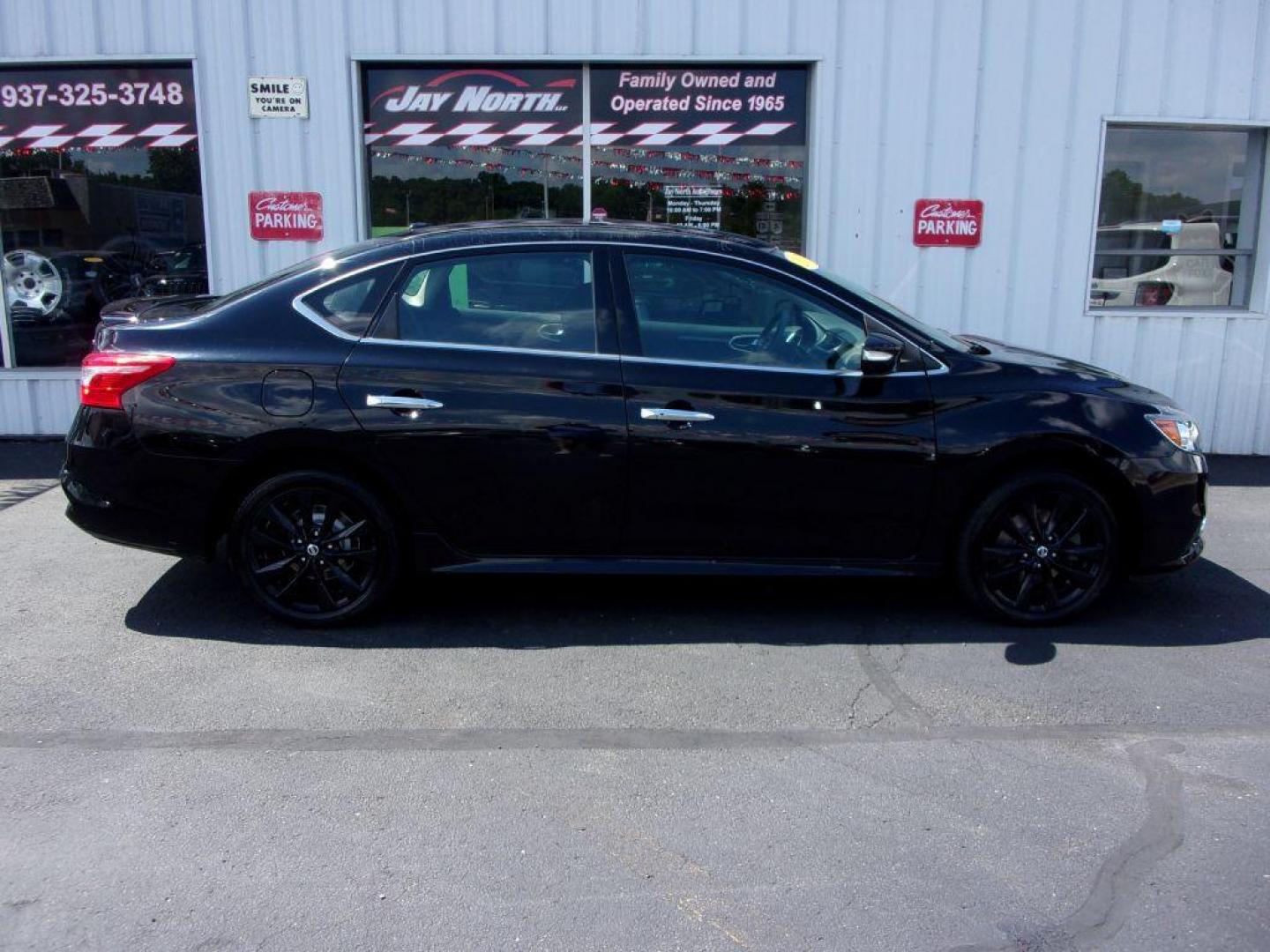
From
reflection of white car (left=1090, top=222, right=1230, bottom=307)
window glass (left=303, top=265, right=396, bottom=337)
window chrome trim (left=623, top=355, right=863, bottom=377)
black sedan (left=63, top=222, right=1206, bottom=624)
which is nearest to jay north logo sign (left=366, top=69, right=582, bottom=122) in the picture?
black sedan (left=63, top=222, right=1206, bottom=624)

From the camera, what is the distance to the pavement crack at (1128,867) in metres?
2.87

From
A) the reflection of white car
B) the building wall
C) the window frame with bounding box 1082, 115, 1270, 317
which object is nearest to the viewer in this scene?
the building wall

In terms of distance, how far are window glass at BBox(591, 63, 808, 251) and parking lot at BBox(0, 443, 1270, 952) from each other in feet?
13.3

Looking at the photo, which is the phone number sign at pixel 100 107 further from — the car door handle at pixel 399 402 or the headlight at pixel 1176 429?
the headlight at pixel 1176 429

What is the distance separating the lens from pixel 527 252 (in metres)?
4.85

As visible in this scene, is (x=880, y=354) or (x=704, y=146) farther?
(x=704, y=146)

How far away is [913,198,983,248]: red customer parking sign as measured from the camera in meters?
8.30

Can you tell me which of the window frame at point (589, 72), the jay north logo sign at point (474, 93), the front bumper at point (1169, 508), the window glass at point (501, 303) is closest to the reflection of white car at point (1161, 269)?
the window frame at point (589, 72)

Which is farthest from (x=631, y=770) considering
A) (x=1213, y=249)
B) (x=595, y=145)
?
(x=1213, y=249)

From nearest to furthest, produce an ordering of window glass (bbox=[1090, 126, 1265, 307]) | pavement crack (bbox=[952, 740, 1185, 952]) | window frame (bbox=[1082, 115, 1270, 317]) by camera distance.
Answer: pavement crack (bbox=[952, 740, 1185, 952])
window frame (bbox=[1082, 115, 1270, 317])
window glass (bbox=[1090, 126, 1265, 307])

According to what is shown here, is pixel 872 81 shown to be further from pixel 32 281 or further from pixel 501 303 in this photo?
pixel 32 281

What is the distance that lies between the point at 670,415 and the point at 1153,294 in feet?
19.5

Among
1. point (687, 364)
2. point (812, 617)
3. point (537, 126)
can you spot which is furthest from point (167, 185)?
point (812, 617)

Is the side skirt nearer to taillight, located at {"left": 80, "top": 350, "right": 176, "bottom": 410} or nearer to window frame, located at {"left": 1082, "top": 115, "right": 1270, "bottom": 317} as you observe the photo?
taillight, located at {"left": 80, "top": 350, "right": 176, "bottom": 410}
